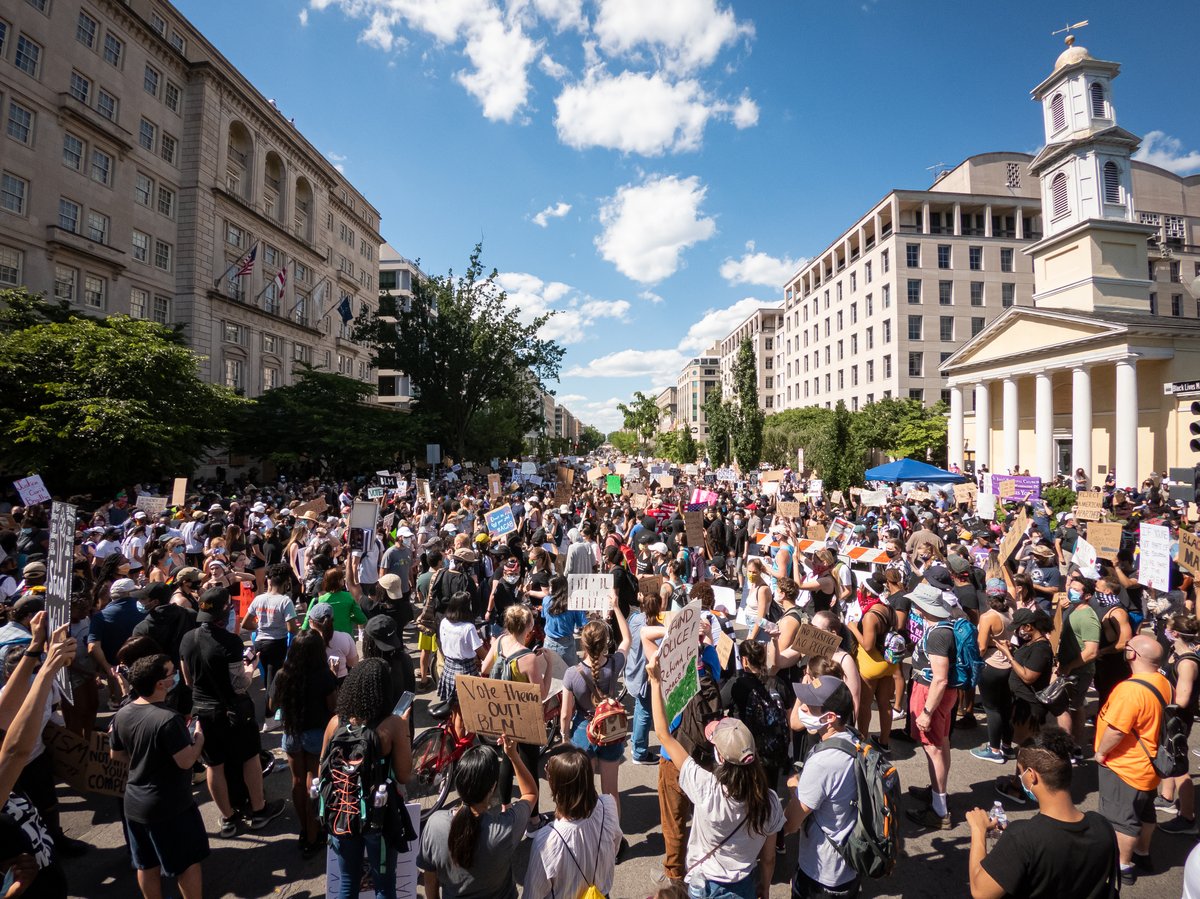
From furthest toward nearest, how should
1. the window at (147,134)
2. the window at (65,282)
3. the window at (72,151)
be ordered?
1. the window at (147,134)
2. the window at (72,151)
3. the window at (65,282)

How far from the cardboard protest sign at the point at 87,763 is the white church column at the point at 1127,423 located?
3611 centimetres

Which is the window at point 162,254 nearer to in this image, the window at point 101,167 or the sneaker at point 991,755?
the window at point 101,167

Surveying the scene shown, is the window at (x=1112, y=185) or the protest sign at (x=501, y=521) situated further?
the window at (x=1112, y=185)

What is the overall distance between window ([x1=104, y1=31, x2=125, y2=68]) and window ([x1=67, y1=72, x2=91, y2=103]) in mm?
2039

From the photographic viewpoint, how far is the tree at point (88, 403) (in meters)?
18.1


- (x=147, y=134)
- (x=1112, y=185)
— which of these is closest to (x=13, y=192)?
(x=147, y=134)

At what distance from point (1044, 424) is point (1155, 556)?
2972 centimetres

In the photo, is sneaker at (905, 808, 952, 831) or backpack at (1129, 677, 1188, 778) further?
sneaker at (905, 808, 952, 831)

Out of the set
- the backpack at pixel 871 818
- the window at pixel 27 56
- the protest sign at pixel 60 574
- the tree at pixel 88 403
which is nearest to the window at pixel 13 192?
the window at pixel 27 56

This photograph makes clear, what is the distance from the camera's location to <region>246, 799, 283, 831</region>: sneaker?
4.98m

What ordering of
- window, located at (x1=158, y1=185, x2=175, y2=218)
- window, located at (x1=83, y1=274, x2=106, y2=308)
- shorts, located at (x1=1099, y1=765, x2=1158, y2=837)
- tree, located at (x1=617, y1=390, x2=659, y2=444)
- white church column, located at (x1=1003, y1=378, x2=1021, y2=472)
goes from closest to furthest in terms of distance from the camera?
shorts, located at (x1=1099, y1=765, x2=1158, y2=837)
window, located at (x1=83, y1=274, x2=106, y2=308)
window, located at (x1=158, y1=185, x2=175, y2=218)
white church column, located at (x1=1003, y1=378, x2=1021, y2=472)
tree, located at (x1=617, y1=390, x2=659, y2=444)

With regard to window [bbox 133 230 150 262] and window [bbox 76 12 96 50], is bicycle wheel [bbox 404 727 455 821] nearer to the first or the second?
window [bbox 133 230 150 262]

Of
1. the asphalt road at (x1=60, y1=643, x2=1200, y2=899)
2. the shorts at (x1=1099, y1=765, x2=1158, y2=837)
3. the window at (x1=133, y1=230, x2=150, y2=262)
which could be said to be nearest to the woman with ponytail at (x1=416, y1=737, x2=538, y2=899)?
the asphalt road at (x1=60, y1=643, x2=1200, y2=899)

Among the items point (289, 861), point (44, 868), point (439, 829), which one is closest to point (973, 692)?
point (439, 829)
